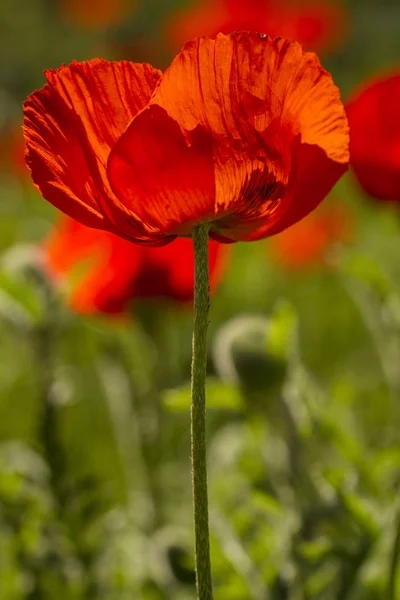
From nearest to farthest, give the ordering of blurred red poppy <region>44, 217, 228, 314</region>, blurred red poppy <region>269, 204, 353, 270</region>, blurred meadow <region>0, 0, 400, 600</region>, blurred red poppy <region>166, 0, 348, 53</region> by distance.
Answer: blurred meadow <region>0, 0, 400, 600</region> → blurred red poppy <region>44, 217, 228, 314</region> → blurred red poppy <region>269, 204, 353, 270</region> → blurred red poppy <region>166, 0, 348, 53</region>

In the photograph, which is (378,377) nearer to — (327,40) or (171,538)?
(171,538)

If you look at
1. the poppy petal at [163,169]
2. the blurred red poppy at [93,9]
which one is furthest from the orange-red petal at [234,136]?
the blurred red poppy at [93,9]

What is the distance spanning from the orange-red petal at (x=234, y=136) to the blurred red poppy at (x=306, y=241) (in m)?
2.04

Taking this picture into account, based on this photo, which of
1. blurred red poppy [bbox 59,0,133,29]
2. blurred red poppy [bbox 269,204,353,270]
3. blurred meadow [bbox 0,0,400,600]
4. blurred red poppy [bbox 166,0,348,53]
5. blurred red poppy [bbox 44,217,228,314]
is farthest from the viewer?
blurred red poppy [bbox 59,0,133,29]

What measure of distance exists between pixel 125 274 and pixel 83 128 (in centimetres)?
60

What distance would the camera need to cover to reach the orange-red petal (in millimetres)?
554

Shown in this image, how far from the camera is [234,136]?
1.91 ft

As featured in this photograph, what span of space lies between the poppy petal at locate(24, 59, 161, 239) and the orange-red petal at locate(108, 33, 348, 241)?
0.9 inches

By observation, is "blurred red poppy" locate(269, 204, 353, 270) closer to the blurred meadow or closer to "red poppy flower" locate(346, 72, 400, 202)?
the blurred meadow

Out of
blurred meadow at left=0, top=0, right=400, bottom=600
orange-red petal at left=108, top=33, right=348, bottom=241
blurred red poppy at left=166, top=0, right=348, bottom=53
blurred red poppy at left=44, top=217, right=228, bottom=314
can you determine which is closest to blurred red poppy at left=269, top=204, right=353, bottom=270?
blurred red poppy at left=166, top=0, right=348, bottom=53

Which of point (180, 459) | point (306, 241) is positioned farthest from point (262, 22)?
point (180, 459)

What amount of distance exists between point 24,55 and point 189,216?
13888mm

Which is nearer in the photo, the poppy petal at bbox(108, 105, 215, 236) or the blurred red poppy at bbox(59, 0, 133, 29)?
the poppy petal at bbox(108, 105, 215, 236)

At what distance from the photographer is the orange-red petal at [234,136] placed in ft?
1.82
